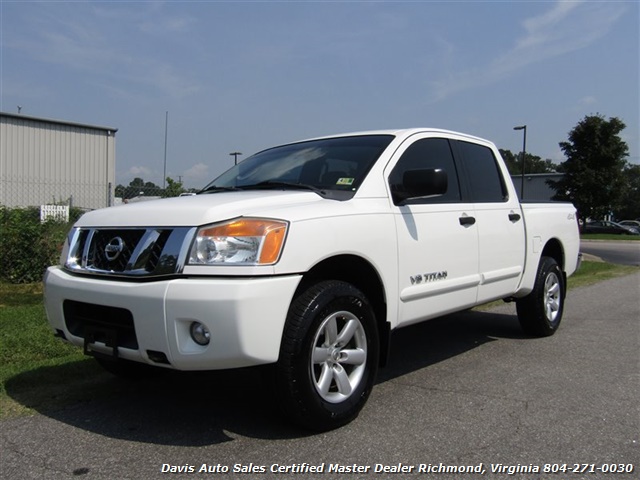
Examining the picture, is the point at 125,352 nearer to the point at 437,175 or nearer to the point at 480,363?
the point at 437,175

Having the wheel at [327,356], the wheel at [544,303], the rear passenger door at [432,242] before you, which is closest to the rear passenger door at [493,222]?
the rear passenger door at [432,242]

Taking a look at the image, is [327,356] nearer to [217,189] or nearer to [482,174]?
[217,189]

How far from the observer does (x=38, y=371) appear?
13.9 ft

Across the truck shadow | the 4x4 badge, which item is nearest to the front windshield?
the 4x4 badge

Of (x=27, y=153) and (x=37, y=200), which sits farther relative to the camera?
(x=27, y=153)

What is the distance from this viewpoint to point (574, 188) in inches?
1610

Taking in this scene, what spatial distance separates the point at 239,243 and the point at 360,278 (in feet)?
3.21

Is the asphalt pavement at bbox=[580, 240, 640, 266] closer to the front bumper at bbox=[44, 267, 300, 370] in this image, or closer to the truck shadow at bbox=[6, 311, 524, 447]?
the truck shadow at bbox=[6, 311, 524, 447]

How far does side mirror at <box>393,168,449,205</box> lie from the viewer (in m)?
3.67

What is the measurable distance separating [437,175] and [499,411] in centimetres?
155

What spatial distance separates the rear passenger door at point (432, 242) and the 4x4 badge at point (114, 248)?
1706 millimetres

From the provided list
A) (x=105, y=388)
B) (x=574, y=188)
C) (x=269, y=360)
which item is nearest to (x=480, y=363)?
(x=269, y=360)

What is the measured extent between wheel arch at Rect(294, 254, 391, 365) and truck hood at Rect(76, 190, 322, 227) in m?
0.38

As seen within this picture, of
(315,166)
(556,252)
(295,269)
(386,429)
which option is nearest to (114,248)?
(295,269)
